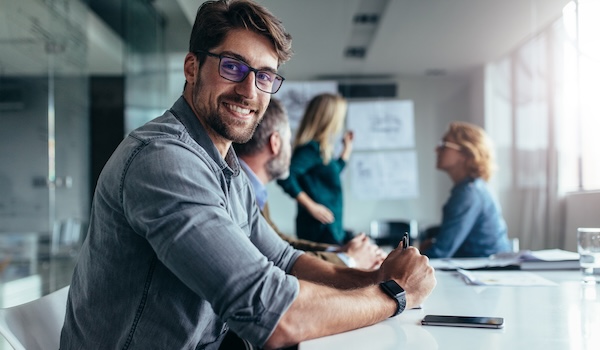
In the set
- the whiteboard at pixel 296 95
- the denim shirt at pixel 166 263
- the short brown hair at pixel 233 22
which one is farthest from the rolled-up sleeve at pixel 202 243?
the whiteboard at pixel 296 95

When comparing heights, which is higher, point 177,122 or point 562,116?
point 562,116

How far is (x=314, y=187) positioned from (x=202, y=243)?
9.02 ft

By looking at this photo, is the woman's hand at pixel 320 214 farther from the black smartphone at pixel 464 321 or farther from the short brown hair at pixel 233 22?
the black smartphone at pixel 464 321

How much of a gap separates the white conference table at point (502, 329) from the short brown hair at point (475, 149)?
5.55 ft

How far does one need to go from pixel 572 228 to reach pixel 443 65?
181cm

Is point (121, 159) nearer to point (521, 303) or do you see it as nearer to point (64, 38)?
point (521, 303)

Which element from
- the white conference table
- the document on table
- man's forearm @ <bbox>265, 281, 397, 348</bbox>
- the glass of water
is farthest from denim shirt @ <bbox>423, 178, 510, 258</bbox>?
man's forearm @ <bbox>265, 281, 397, 348</bbox>

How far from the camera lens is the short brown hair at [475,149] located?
3.16 meters

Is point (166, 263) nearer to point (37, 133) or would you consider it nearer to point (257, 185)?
point (257, 185)

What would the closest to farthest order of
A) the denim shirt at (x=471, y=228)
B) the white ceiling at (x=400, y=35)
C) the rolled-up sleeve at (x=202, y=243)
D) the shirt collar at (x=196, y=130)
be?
the rolled-up sleeve at (x=202, y=243) → the shirt collar at (x=196, y=130) → the denim shirt at (x=471, y=228) → the white ceiling at (x=400, y=35)

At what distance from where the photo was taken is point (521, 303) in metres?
1.28

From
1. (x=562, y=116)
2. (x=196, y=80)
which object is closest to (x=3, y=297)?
(x=196, y=80)

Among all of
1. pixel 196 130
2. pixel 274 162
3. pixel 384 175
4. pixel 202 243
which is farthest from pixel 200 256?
pixel 384 175

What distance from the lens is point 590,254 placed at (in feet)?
5.69
